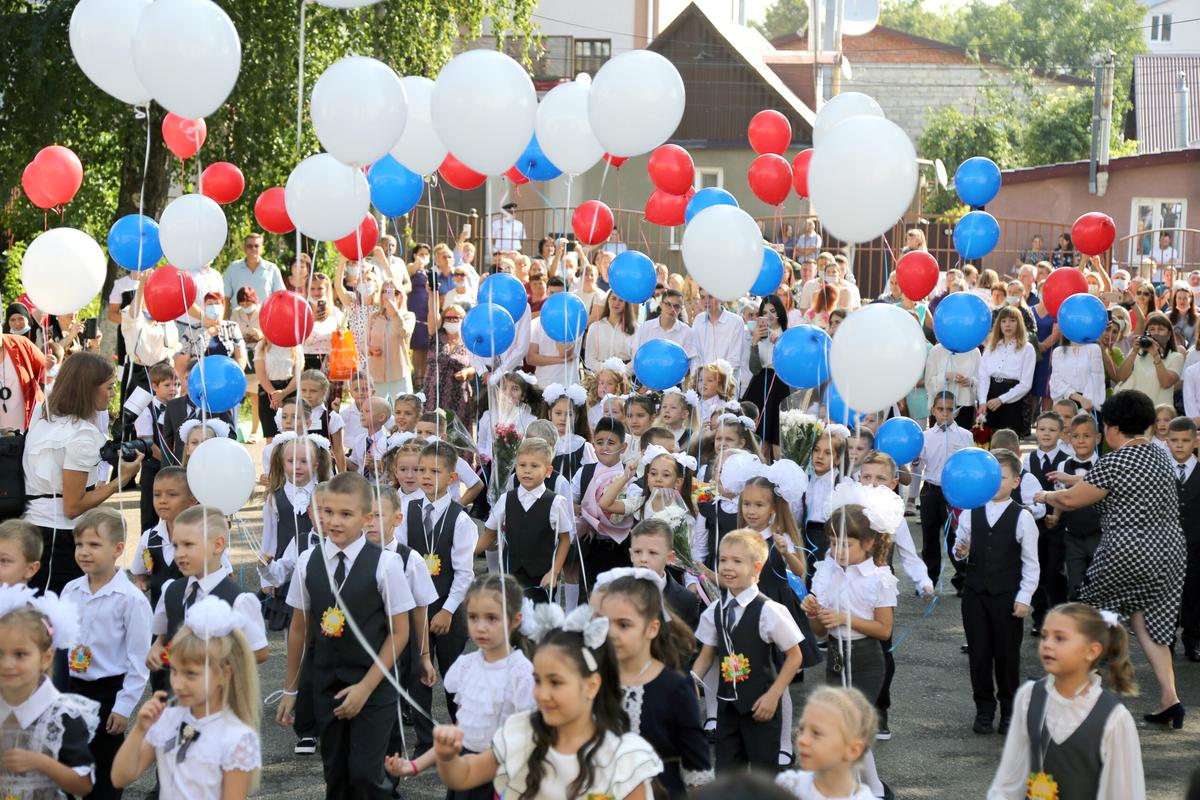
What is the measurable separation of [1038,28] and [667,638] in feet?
277

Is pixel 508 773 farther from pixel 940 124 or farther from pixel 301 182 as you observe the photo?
pixel 940 124

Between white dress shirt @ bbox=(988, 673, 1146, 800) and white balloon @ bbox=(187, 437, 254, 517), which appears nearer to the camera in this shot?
white dress shirt @ bbox=(988, 673, 1146, 800)

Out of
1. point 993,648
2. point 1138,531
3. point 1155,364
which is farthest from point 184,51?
point 1155,364

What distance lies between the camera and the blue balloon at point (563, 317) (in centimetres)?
893

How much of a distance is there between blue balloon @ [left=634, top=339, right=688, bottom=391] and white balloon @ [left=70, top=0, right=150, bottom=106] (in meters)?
3.62

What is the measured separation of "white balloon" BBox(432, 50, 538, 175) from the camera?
20.3 ft

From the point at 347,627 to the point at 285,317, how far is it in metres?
3.60

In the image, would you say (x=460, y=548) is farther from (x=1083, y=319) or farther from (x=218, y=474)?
(x=1083, y=319)

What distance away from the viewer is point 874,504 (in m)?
6.29

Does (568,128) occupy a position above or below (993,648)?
above

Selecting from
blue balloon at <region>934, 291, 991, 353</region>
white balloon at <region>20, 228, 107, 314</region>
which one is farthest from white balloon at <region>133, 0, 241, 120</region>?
blue balloon at <region>934, 291, 991, 353</region>

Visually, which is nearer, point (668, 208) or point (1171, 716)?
point (1171, 716)

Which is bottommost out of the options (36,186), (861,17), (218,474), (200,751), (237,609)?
(200,751)

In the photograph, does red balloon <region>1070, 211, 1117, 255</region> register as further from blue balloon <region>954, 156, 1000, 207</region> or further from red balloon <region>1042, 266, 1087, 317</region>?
blue balloon <region>954, 156, 1000, 207</region>
